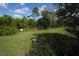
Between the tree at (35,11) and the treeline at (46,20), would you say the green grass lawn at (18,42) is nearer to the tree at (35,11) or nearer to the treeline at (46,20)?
the treeline at (46,20)

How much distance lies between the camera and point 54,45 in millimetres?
1976

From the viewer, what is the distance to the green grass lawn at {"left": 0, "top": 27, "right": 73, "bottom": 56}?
6.41 ft

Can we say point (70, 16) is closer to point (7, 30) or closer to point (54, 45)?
point (54, 45)

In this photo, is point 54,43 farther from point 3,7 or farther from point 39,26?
point 3,7

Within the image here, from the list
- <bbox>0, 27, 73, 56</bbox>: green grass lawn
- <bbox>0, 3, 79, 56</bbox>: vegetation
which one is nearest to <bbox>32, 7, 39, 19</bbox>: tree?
<bbox>0, 3, 79, 56</bbox>: vegetation

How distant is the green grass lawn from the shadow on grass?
4 centimetres

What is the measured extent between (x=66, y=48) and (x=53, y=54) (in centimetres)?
14

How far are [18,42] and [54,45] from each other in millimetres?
341

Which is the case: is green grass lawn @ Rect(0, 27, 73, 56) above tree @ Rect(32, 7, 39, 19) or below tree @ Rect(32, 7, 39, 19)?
below

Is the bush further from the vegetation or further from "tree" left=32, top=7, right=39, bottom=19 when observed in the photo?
"tree" left=32, top=7, right=39, bottom=19

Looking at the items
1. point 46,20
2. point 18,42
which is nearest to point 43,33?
point 46,20

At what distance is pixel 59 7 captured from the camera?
2.01m

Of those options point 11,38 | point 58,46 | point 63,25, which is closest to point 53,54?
point 58,46

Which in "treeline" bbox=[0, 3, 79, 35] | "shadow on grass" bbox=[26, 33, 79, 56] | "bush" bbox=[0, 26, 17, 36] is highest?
"treeline" bbox=[0, 3, 79, 35]
